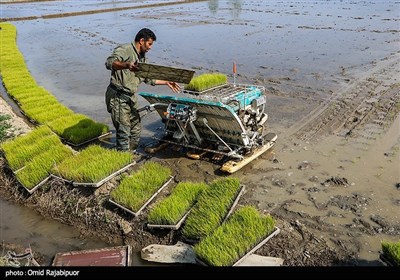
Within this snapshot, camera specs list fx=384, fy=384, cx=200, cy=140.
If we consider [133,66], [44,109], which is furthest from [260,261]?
[44,109]

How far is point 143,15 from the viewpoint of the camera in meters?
27.4

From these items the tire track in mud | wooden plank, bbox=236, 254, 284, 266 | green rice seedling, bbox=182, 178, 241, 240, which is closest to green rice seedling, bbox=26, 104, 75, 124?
green rice seedling, bbox=182, 178, 241, 240

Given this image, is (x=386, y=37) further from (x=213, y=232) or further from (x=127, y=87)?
(x=213, y=232)

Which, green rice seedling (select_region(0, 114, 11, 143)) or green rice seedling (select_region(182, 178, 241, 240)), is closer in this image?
green rice seedling (select_region(182, 178, 241, 240))

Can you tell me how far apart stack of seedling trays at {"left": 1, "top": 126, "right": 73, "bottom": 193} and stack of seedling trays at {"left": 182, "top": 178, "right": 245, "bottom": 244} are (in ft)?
7.48

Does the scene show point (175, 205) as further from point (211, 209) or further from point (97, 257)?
point (97, 257)

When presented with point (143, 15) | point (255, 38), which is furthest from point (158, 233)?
point (143, 15)

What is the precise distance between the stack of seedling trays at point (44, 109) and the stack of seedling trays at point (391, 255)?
498cm

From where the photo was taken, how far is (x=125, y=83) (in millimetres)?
5309

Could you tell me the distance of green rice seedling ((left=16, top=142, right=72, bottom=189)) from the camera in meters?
5.28

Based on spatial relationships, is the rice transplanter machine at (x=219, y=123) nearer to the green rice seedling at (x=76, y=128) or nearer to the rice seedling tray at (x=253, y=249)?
the green rice seedling at (x=76, y=128)

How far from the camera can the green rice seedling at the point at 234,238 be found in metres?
3.53

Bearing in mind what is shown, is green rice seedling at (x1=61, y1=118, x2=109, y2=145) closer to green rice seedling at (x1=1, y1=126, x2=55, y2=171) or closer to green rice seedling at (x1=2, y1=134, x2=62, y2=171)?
green rice seedling at (x1=1, y1=126, x2=55, y2=171)

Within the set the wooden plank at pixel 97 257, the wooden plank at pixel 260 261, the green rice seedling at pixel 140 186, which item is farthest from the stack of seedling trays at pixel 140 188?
the wooden plank at pixel 260 261
